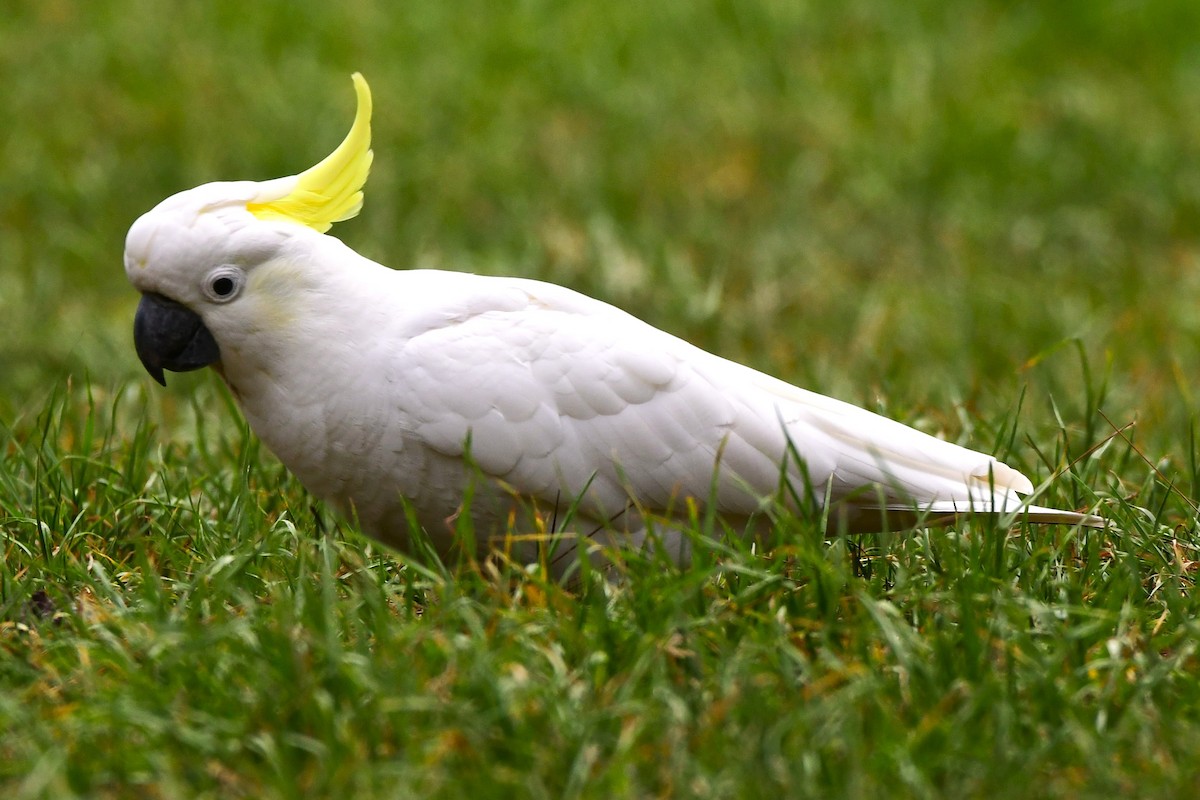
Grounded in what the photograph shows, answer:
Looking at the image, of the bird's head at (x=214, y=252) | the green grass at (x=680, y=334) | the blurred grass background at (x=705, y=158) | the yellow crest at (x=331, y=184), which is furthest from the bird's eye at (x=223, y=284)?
the blurred grass background at (x=705, y=158)

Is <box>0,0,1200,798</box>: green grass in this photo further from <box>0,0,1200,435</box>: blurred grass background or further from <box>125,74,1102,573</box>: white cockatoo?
<box>125,74,1102,573</box>: white cockatoo

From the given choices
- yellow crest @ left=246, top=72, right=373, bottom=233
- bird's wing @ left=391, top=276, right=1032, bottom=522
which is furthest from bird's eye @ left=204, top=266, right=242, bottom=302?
bird's wing @ left=391, top=276, right=1032, bottom=522

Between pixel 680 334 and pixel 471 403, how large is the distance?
267 centimetres

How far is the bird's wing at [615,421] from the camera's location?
2.58m

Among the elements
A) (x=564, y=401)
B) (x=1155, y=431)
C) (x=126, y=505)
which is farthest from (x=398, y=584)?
(x=1155, y=431)

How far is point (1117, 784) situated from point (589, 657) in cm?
79

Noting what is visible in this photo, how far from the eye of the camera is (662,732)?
2.08 meters

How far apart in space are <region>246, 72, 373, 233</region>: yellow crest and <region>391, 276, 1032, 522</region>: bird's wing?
28 centimetres

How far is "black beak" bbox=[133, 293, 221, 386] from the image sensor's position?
2.64 metres

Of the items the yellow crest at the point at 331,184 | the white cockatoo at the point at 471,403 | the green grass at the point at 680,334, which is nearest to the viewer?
the green grass at the point at 680,334

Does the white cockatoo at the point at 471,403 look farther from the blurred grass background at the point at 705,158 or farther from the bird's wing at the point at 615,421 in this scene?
the blurred grass background at the point at 705,158

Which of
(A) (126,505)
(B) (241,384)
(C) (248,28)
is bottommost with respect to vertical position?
(A) (126,505)

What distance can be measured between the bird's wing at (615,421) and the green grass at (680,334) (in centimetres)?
16

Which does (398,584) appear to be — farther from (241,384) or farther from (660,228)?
(660,228)
